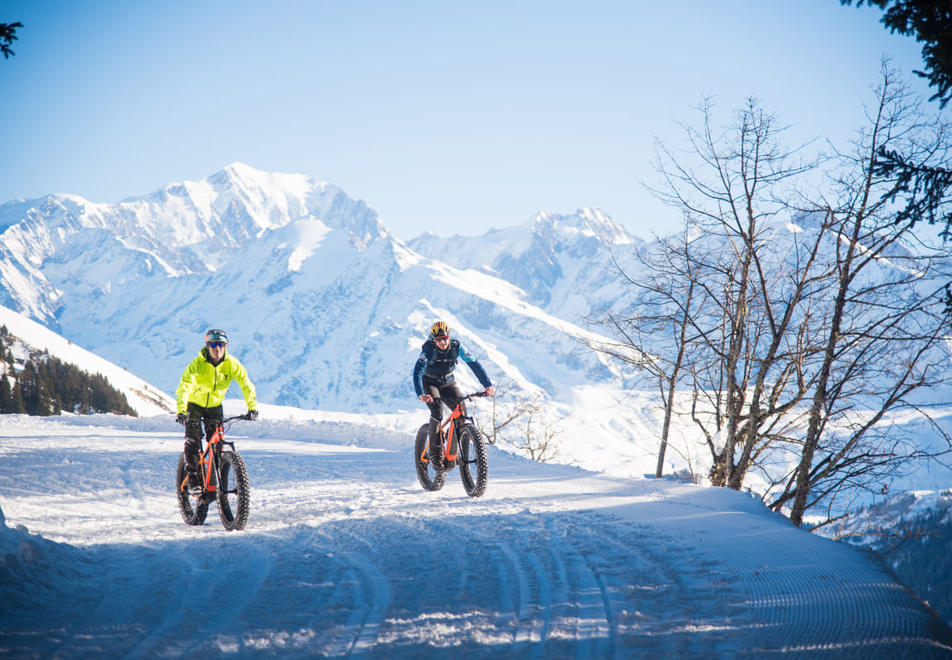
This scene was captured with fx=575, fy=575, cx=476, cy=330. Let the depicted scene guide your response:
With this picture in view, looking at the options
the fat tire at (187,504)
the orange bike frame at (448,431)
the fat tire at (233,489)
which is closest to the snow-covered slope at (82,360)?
the fat tire at (187,504)

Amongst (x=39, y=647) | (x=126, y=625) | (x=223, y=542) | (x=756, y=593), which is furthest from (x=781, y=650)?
(x=223, y=542)

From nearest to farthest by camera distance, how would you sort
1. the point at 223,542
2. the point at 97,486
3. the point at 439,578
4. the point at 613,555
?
1. the point at 439,578
2. the point at 613,555
3. the point at 223,542
4. the point at 97,486

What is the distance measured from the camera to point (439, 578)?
16.6 ft

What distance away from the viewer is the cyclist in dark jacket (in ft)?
29.5

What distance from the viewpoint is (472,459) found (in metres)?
8.77

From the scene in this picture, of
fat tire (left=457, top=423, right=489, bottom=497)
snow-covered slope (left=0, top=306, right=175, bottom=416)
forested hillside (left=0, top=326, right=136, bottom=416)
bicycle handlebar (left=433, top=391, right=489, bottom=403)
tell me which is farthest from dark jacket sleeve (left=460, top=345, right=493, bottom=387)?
snow-covered slope (left=0, top=306, right=175, bottom=416)

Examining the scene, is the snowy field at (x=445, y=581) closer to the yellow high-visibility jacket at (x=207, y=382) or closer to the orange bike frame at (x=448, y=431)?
the orange bike frame at (x=448, y=431)

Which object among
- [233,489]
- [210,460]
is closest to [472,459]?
[233,489]

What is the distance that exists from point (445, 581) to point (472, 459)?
3.79 metres

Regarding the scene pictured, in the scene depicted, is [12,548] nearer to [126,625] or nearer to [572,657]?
[126,625]

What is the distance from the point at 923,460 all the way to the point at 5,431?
22.4 metres

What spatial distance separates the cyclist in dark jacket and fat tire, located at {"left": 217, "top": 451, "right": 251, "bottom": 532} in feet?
9.59

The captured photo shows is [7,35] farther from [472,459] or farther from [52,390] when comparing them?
[52,390]

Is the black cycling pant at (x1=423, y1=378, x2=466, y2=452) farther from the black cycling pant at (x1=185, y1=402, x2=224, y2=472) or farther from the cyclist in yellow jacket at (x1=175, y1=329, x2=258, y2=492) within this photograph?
the black cycling pant at (x1=185, y1=402, x2=224, y2=472)
